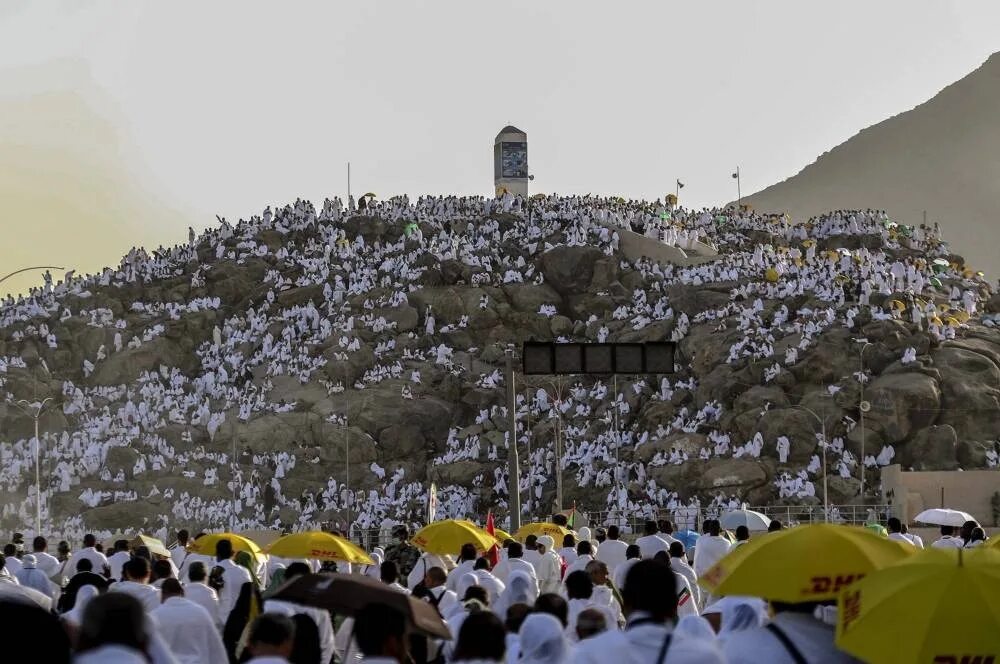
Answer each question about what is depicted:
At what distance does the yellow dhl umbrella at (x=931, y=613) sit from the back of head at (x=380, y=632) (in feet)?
6.23

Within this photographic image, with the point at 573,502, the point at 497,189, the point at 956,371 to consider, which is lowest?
the point at 573,502

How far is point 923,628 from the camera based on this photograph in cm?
754

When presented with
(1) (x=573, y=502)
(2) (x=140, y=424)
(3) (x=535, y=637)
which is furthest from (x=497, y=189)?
(3) (x=535, y=637)

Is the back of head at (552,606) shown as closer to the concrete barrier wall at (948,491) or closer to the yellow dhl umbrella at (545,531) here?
the yellow dhl umbrella at (545,531)

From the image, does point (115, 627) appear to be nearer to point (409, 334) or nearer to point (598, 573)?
point (598, 573)

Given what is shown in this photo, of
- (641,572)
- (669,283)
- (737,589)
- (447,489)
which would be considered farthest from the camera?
(669,283)

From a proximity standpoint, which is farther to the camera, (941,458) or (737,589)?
(941,458)

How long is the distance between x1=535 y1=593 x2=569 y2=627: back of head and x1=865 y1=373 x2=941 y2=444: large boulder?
55735 mm

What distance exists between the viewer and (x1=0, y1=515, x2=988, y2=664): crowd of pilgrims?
7.70 metres

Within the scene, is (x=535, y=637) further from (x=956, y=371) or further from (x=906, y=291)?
(x=906, y=291)

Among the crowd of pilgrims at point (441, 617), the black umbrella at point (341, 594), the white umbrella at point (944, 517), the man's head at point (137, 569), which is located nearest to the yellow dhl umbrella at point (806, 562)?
the crowd of pilgrims at point (441, 617)

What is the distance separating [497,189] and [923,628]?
98919 mm

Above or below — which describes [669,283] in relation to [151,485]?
above

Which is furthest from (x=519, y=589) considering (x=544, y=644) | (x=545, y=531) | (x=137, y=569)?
(x=545, y=531)
